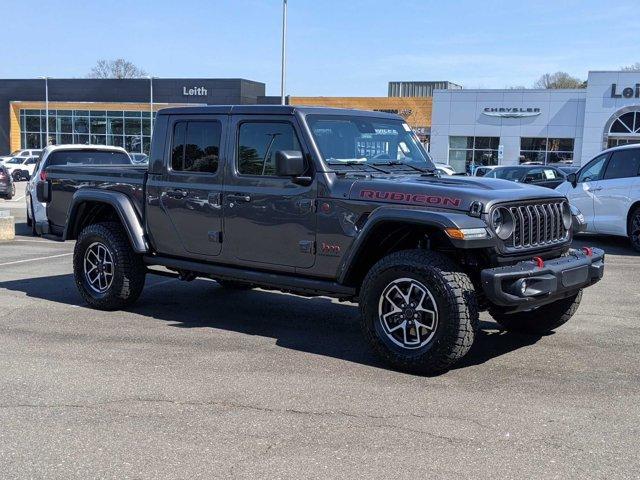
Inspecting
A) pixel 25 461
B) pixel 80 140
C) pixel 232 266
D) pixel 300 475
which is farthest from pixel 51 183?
pixel 80 140

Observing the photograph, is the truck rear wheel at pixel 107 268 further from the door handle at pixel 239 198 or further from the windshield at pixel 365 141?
the windshield at pixel 365 141

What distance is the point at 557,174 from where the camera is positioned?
19.0 m

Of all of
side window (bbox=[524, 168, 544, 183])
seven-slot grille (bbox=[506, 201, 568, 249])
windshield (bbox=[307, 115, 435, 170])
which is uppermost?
windshield (bbox=[307, 115, 435, 170])

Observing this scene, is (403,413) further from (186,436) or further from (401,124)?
(401,124)

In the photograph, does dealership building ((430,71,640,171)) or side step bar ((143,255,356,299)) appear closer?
side step bar ((143,255,356,299))

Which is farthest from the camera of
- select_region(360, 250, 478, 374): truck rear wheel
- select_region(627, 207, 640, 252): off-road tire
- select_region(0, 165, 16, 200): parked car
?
select_region(0, 165, 16, 200): parked car

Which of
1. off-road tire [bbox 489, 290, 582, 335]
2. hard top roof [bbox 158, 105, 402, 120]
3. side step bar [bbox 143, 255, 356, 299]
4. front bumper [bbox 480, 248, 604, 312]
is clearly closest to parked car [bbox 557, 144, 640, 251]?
off-road tire [bbox 489, 290, 582, 335]

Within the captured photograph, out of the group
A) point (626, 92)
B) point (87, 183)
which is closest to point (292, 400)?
point (87, 183)

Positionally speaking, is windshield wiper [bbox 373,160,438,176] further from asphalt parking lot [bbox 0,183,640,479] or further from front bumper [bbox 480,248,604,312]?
asphalt parking lot [bbox 0,183,640,479]

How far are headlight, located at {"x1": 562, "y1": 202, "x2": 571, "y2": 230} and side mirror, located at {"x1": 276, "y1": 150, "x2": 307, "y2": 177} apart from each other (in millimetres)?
2232

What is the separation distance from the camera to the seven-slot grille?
539 centimetres

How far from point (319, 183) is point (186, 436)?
97.3 inches

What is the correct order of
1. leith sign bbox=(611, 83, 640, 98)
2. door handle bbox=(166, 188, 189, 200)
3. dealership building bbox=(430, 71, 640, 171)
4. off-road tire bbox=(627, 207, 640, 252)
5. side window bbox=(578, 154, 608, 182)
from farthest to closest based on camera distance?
dealership building bbox=(430, 71, 640, 171), leith sign bbox=(611, 83, 640, 98), side window bbox=(578, 154, 608, 182), off-road tire bbox=(627, 207, 640, 252), door handle bbox=(166, 188, 189, 200)

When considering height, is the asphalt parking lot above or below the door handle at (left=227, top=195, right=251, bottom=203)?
below
